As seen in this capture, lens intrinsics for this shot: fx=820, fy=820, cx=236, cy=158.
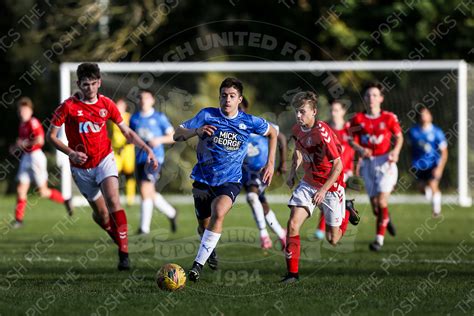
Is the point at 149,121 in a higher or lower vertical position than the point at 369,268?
higher

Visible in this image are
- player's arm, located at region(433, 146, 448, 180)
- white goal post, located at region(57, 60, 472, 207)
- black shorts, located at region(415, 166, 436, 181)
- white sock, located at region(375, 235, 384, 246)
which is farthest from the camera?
white goal post, located at region(57, 60, 472, 207)

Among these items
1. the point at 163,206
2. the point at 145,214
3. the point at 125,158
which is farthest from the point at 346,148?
the point at 125,158

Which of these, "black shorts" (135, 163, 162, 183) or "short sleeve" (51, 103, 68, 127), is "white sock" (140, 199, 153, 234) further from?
"short sleeve" (51, 103, 68, 127)

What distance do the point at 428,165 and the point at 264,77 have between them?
6.54 metres

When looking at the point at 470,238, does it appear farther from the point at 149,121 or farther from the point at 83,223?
the point at 83,223

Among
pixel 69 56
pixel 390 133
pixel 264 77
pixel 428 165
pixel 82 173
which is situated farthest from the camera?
pixel 69 56

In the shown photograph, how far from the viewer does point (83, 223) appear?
54.9 feet

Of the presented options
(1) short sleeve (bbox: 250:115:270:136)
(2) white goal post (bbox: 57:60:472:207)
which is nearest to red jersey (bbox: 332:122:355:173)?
(1) short sleeve (bbox: 250:115:270:136)

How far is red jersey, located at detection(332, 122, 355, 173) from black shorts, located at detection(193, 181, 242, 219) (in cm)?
405

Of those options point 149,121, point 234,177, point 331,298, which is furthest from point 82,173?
point 149,121

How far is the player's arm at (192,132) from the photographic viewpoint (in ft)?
26.9

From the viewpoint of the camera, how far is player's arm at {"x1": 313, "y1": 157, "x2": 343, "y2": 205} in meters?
8.30

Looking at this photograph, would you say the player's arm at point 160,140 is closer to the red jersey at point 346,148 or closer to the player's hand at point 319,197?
the red jersey at point 346,148

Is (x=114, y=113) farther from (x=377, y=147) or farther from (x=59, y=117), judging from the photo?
(x=377, y=147)
